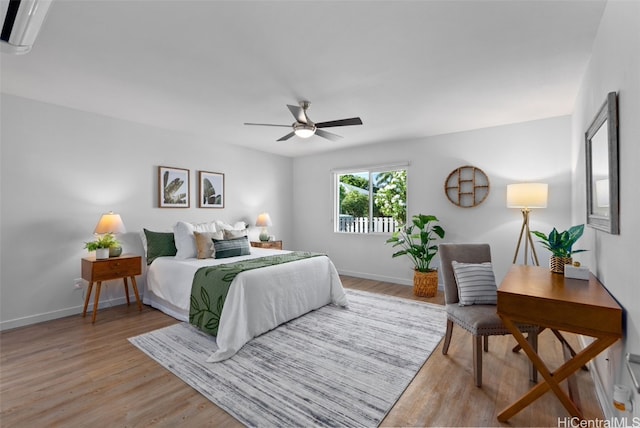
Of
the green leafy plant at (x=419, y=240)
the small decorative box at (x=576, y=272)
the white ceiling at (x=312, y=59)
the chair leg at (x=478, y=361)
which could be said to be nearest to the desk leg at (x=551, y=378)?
the chair leg at (x=478, y=361)

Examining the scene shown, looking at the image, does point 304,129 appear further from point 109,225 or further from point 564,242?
point 109,225

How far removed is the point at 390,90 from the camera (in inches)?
119

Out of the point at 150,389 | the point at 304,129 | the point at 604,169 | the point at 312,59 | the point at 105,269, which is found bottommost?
the point at 150,389

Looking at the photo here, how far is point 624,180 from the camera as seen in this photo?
1499 mm

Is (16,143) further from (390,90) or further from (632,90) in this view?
(632,90)

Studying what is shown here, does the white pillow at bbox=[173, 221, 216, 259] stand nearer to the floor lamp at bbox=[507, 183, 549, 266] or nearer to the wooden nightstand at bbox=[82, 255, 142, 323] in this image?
the wooden nightstand at bbox=[82, 255, 142, 323]

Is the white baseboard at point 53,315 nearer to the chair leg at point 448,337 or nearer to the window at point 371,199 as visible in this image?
the window at point 371,199

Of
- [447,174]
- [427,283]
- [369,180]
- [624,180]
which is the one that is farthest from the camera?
[369,180]

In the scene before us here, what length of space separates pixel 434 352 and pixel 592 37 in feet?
8.95

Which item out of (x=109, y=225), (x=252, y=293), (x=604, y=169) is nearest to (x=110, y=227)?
(x=109, y=225)

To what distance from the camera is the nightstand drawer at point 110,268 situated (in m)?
3.29

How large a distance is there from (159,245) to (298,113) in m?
2.62

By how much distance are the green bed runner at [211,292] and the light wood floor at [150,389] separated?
56 centimetres

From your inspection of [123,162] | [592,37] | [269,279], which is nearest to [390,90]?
[592,37]
